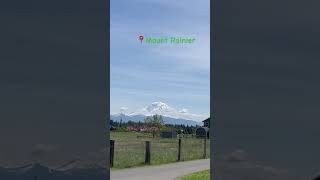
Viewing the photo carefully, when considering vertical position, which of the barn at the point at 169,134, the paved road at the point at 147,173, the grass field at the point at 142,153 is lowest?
the paved road at the point at 147,173

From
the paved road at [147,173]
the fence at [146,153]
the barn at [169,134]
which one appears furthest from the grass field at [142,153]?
the barn at [169,134]

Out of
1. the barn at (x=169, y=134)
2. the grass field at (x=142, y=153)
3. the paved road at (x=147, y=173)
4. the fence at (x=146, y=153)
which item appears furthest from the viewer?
the barn at (x=169, y=134)

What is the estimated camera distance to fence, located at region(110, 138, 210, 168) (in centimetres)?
1470

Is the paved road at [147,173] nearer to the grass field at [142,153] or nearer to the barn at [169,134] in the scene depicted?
the grass field at [142,153]

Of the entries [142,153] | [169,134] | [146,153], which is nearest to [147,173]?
[146,153]

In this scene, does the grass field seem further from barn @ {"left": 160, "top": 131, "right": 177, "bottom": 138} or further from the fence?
barn @ {"left": 160, "top": 131, "right": 177, "bottom": 138}

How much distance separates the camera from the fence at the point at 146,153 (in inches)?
579

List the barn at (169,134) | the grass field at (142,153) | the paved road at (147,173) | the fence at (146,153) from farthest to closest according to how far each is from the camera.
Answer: the barn at (169,134)
the grass field at (142,153)
the fence at (146,153)
the paved road at (147,173)
